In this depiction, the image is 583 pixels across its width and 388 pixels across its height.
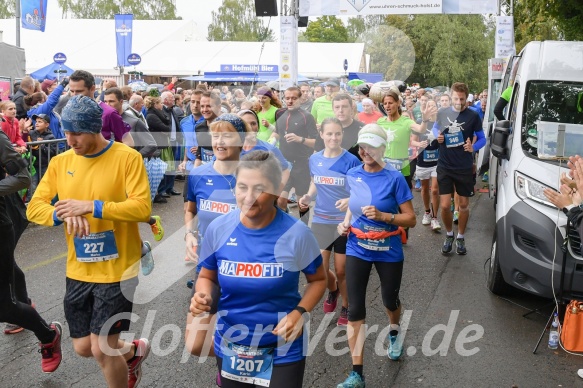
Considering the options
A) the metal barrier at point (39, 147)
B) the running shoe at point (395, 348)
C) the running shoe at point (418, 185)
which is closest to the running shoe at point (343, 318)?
the running shoe at point (395, 348)

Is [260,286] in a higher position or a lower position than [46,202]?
lower

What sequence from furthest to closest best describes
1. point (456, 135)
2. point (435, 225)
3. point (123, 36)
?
point (123, 36) → point (435, 225) → point (456, 135)

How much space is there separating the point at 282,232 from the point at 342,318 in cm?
287

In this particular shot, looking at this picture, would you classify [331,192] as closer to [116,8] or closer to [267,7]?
[267,7]

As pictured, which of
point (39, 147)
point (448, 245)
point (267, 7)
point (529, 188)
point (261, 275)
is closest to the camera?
point (261, 275)

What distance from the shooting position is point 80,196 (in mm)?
3838

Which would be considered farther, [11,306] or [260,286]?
[11,306]

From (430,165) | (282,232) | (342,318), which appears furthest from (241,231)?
(430,165)

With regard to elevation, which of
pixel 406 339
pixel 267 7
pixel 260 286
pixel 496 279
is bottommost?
pixel 406 339

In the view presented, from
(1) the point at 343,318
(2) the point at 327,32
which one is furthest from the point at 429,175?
(2) the point at 327,32

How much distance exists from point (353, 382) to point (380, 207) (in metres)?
1.24

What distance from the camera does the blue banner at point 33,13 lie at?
1730 centimetres

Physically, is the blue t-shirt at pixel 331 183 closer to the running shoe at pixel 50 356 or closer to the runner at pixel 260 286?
the running shoe at pixel 50 356

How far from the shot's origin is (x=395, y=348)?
16.5 feet
